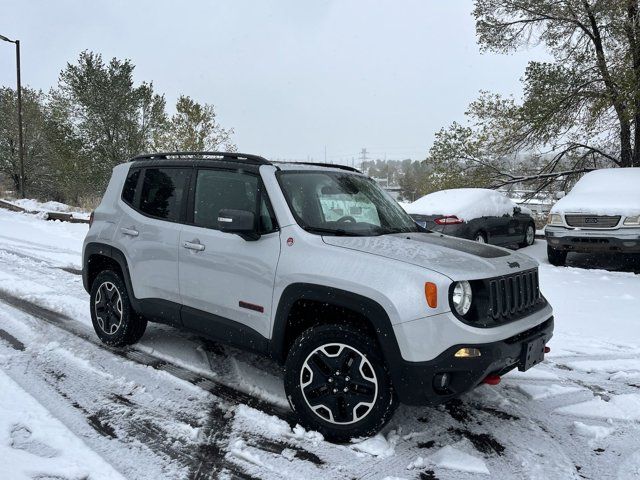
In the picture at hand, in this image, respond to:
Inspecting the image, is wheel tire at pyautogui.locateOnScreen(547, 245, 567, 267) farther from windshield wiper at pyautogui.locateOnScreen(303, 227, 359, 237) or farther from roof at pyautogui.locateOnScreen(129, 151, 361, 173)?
windshield wiper at pyautogui.locateOnScreen(303, 227, 359, 237)

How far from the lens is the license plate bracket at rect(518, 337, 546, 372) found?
3.19 meters

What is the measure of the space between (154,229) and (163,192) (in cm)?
35

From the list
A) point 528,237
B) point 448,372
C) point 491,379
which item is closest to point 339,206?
point 448,372

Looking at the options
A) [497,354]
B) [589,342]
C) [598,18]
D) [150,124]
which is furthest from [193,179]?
[150,124]

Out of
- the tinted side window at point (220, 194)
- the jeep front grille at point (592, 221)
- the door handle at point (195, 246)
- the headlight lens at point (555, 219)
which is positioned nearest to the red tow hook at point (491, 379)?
the tinted side window at point (220, 194)

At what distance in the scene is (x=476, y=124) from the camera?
620 inches

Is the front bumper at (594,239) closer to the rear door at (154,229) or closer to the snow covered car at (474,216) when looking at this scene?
the snow covered car at (474,216)

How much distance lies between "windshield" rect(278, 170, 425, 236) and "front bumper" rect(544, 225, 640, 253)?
20.4 feet

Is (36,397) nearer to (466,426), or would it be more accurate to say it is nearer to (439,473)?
(439,473)

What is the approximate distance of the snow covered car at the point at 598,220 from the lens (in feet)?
28.7

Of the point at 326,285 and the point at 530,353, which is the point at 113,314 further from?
the point at 530,353

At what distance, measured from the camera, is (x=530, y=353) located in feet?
10.6

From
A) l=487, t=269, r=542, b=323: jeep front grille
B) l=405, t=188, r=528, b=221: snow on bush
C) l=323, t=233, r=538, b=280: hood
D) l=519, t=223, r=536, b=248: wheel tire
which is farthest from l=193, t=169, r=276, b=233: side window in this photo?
l=519, t=223, r=536, b=248: wheel tire

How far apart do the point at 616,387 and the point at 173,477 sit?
3601 mm
